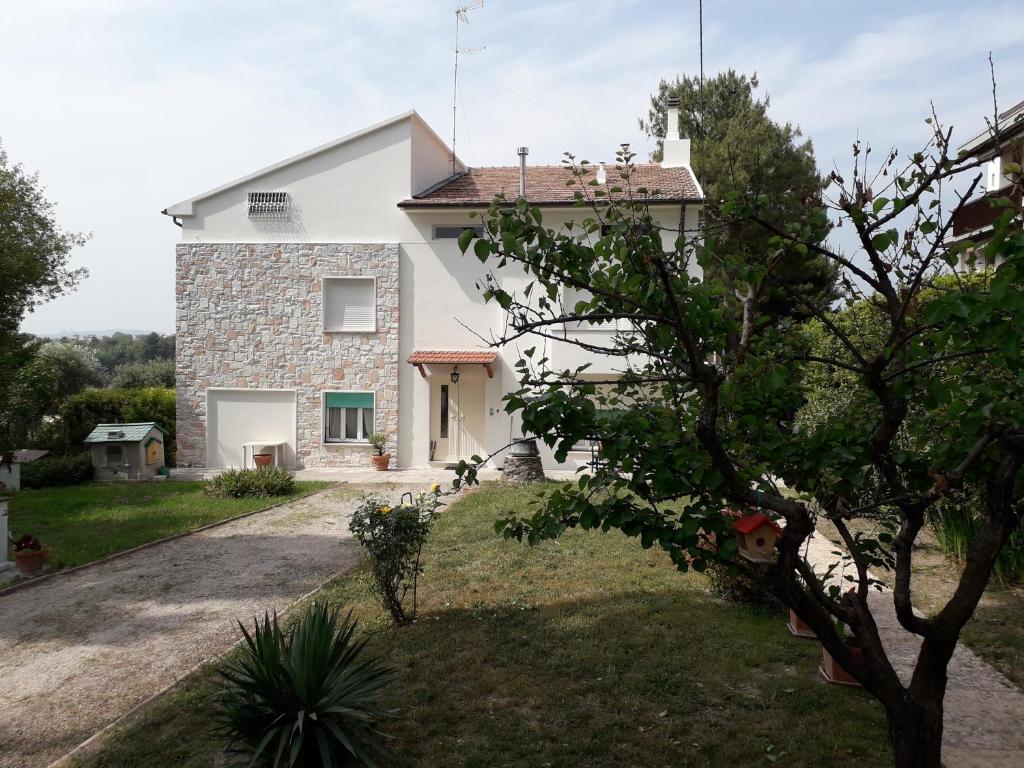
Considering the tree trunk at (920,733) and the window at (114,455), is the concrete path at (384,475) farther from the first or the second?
the tree trunk at (920,733)

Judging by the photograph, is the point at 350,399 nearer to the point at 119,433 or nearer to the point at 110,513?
the point at 119,433

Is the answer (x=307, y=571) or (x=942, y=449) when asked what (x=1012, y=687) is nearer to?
(x=942, y=449)

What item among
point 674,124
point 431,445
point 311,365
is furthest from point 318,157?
point 674,124

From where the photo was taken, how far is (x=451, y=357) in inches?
752

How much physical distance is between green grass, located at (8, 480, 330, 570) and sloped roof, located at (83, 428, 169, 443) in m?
1.18

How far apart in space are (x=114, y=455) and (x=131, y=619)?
41.2 ft

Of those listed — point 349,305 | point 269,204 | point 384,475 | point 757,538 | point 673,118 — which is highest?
point 673,118

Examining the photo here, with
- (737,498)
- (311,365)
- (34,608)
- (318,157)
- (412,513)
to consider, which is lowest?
(34,608)

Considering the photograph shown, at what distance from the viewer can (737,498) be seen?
3.26m

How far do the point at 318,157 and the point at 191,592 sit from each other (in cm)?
1388

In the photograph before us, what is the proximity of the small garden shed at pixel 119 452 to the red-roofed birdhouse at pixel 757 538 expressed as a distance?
18108 millimetres

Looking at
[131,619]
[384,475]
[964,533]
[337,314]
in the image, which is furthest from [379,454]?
[964,533]

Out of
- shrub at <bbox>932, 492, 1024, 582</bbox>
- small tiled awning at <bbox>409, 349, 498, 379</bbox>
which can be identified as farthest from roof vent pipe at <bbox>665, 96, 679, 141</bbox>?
shrub at <bbox>932, 492, 1024, 582</bbox>

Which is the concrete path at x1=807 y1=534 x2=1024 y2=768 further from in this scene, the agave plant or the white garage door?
the white garage door
